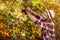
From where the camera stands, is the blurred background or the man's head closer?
the blurred background

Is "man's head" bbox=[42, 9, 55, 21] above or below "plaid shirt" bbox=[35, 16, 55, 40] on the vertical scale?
above

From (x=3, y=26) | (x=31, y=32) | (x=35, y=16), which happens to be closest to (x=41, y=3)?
(x=35, y=16)

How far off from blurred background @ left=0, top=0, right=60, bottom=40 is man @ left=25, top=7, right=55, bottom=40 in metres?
0.03

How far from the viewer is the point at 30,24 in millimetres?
2295

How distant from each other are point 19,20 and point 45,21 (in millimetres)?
269

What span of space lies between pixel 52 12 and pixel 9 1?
0.46 m

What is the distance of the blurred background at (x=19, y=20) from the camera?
2164 millimetres

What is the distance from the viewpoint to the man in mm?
2307

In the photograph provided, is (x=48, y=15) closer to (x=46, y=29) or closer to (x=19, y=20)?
(x=46, y=29)

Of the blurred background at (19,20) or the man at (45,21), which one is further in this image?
the man at (45,21)

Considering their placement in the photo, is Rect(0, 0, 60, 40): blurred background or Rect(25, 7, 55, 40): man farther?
Rect(25, 7, 55, 40): man

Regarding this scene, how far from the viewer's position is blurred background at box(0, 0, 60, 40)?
2.16 metres

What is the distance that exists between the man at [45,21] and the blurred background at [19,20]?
1.4 inches

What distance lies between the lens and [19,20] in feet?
7.30
